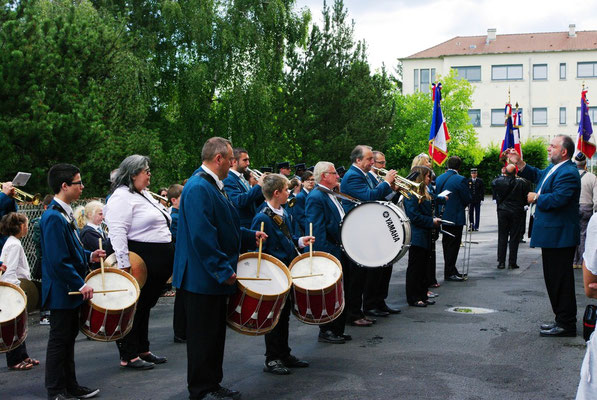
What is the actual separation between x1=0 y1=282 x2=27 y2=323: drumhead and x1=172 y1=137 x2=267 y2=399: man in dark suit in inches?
61.3

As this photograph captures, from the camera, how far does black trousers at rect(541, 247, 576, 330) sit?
8273 mm

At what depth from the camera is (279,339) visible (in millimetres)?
6922

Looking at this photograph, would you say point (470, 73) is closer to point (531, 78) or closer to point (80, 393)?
point (531, 78)

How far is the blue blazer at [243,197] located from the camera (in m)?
8.02

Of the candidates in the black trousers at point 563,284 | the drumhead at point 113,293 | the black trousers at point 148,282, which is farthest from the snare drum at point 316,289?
the black trousers at point 563,284

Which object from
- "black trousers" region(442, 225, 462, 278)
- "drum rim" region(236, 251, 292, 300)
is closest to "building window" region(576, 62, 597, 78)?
"black trousers" region(442, 225, 462, 278)

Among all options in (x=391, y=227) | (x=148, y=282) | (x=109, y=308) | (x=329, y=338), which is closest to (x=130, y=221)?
(x=148, y=282)

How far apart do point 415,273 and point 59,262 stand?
19.7 feet

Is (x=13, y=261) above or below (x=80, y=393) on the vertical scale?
above

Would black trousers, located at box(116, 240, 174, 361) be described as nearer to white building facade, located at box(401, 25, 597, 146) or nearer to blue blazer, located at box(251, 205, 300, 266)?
blue blazer, located at box(251, 205, 300, 266)

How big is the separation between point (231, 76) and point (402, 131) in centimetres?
3901

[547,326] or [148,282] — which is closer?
[148,282]

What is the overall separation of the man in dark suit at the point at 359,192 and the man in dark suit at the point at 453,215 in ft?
13.6

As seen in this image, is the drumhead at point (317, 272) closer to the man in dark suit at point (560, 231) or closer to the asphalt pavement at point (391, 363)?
the asphalt pavement at point (391, 363)
